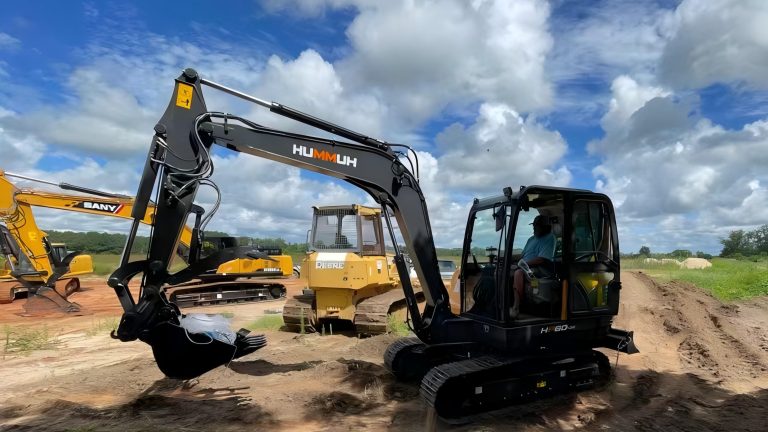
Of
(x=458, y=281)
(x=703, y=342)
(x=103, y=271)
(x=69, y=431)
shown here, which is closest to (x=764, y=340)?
(x=703, y=342)

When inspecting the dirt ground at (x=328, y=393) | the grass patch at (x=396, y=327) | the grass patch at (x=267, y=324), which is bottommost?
the dirt ground at (x=328, y=393)

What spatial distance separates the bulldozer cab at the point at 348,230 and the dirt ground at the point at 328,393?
1.96m

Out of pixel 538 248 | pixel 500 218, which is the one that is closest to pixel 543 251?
pixel 538 248

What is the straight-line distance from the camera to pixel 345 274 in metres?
10.6

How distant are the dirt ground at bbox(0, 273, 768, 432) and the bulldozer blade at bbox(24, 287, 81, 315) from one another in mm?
5290

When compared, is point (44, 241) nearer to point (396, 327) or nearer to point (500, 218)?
point (396, 327)

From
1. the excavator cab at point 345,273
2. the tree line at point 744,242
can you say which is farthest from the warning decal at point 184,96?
the tree line at point 744,242

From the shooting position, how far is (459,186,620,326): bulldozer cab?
6.03 m

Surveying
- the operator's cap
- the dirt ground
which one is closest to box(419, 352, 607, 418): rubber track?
the dirt ground

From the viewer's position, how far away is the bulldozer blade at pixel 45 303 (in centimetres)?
1527

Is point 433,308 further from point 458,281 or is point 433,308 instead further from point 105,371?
point 105,371

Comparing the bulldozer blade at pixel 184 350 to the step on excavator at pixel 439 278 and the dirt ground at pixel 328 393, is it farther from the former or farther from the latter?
the dirt ground at pixel 328 393

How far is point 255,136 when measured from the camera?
5.90m

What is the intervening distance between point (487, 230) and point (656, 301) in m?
9.80
